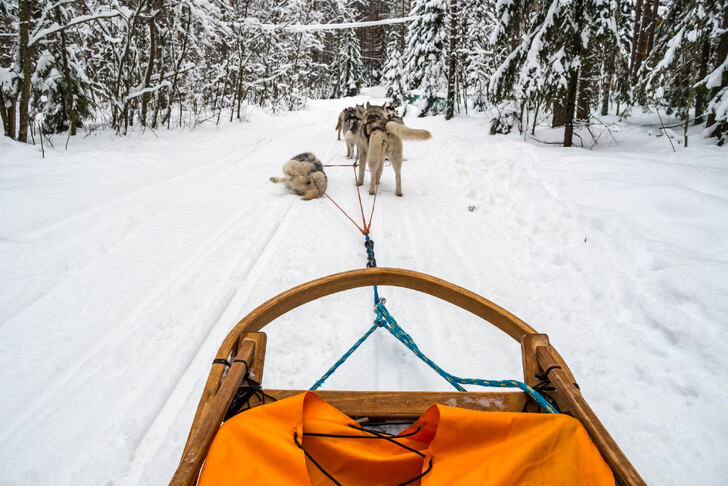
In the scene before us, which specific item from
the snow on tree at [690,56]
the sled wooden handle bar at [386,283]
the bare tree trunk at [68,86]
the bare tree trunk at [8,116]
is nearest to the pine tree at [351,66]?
the snow on tree at [690,56]

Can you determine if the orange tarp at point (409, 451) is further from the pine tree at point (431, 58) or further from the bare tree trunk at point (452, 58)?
the pine tree at point (431, 58)

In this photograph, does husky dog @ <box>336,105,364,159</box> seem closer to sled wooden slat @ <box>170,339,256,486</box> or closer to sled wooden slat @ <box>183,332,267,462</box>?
sled wooden slat @ <box>183,332,267,462</box>

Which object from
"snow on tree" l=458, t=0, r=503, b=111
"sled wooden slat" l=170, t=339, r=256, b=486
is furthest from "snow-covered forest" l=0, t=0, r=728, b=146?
"sled wooden slat" l=170, t=339, r=256, b=486

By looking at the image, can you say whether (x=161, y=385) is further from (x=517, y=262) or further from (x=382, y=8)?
(x=382, y=8)

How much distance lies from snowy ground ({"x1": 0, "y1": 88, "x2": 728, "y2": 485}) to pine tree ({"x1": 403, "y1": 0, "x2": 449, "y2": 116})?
14.0 meters

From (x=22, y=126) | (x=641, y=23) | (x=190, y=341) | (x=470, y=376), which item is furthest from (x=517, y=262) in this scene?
(x=641, y=23)

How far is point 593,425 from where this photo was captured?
1.08 meters

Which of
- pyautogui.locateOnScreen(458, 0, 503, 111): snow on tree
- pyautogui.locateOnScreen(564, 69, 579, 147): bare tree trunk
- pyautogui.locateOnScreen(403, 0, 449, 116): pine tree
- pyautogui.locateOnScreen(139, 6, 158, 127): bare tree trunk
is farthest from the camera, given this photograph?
pyautogui.locateOnScreen(403, 0, 449, 116): pine tree

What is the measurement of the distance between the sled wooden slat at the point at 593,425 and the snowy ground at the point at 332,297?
93 centimetres

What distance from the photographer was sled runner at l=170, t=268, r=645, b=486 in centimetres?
102

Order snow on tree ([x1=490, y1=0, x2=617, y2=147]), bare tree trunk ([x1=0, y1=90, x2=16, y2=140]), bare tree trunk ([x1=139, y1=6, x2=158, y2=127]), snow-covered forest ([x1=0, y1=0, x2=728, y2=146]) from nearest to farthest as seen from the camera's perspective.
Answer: bare tree trunk ([x1=0, y1=90, x2=16, y2=140])
snow-covered forest ([x1=0, y1=0, x2=728, y2=146])
snow on tree ([x1=490, y1=0, x2=617, y2=147])
bare tree trunk ([x1=139, y1=6, x2=158, y2=127])

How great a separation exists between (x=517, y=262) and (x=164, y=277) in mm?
3590

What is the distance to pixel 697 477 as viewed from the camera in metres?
1.64

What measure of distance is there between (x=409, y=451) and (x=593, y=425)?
633 mm
